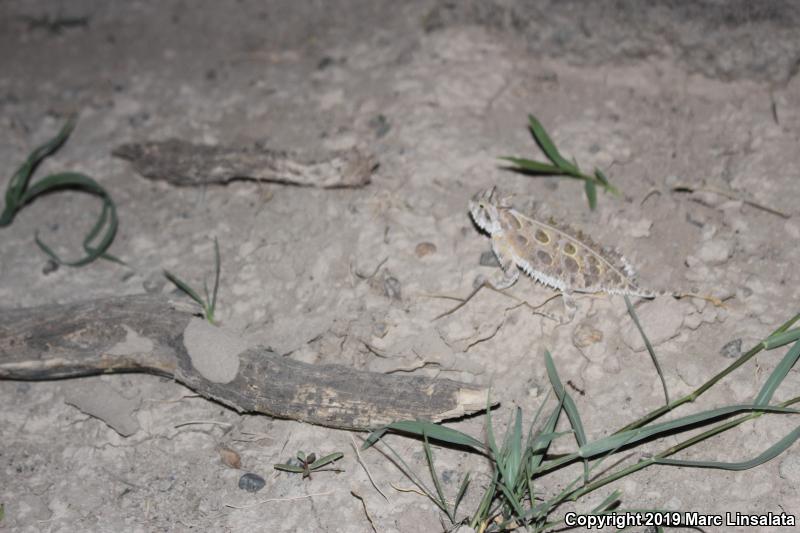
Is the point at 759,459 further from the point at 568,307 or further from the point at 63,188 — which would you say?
the point at 63,188

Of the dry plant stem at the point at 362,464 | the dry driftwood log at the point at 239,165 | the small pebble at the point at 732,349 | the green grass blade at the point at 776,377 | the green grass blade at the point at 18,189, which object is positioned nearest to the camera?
the green grass blade at the point at 776,377

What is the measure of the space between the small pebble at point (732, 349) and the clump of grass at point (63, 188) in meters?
3.07

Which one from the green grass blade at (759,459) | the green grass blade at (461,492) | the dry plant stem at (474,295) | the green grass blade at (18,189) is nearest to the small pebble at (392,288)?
the dry plant stem at (474,295)

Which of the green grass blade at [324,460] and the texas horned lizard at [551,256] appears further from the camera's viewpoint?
the texas horned lizard at [551,256]

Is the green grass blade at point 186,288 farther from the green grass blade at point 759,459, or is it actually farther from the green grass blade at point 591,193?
the green grass blade at point 759,459

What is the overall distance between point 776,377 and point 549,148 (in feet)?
5.32

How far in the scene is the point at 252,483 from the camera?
2.93 m

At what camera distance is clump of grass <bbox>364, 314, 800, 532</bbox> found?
262 centimetres

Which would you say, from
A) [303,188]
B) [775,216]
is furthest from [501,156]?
[775,216]

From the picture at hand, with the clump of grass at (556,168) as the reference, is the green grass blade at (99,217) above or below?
below

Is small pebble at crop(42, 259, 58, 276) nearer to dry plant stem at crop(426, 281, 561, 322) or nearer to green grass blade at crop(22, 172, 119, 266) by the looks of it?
green grass blade at crop(22, 172, 119, 266)

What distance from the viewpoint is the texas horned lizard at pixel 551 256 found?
126 inches

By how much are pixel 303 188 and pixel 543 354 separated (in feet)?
5.47

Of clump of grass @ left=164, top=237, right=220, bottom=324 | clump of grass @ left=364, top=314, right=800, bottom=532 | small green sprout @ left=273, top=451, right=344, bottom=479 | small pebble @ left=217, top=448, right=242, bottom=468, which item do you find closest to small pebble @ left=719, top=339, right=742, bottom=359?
clump of grass @ left=364, top=314, right=800, bottom=532
